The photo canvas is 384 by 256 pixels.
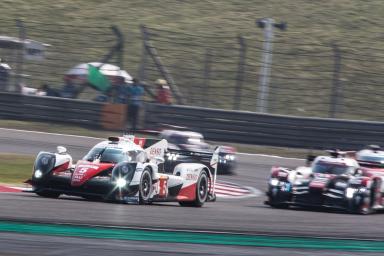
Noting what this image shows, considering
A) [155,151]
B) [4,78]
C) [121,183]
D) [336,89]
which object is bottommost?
[121,183]

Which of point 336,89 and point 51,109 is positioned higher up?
point 336,89

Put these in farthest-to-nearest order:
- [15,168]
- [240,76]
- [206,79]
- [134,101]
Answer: [206,79] → [134,101] → [240,76] → [15,168]

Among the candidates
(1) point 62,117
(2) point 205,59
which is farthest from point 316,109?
(1) point 62,117

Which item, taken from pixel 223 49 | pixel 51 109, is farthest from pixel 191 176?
pixel 223 49

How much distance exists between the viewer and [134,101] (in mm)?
21609

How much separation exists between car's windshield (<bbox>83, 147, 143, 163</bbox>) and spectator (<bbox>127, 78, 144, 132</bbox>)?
8.52 m

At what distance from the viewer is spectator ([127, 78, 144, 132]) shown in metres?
21.5

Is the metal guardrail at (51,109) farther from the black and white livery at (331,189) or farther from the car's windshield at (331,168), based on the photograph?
the black and white livery at (331,189)

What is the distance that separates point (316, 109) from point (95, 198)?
11735 millimetres

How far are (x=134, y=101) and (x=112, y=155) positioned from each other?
29.4ft

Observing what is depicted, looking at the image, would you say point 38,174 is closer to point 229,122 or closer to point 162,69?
point 229,122

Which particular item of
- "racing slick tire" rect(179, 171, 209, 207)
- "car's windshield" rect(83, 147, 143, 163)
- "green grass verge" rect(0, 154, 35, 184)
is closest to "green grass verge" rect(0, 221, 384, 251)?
"car's windshield" rect(83, 147, 143, 163)

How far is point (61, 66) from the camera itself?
2236 cm

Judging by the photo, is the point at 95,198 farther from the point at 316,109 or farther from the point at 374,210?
the point at 316,109
